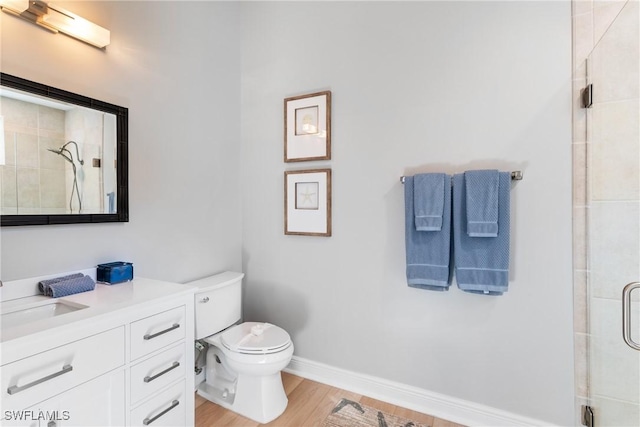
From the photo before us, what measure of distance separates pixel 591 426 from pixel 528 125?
1.47 meters

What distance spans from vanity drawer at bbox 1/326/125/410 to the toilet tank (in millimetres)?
636

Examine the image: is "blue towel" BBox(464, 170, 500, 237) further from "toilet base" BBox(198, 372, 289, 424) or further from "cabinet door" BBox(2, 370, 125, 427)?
"cabinet door" BBox(2, 370, 125, 427)

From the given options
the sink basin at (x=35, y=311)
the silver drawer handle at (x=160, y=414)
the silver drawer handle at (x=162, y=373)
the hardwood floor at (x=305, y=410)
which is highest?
the sink basin at (x=35, y=311)

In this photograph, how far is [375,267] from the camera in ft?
6.56

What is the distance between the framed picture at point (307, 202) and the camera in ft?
7.00

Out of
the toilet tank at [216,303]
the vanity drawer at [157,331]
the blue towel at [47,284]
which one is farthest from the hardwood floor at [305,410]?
the blue towel at [47,284]

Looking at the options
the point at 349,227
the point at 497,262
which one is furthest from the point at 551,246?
the point at 349,227

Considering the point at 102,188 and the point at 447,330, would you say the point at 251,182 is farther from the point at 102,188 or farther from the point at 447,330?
the point at 447,330

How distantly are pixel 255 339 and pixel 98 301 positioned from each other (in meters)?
0.84

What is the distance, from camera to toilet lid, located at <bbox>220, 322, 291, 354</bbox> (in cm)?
170

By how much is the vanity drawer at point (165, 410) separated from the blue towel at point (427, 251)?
130cm

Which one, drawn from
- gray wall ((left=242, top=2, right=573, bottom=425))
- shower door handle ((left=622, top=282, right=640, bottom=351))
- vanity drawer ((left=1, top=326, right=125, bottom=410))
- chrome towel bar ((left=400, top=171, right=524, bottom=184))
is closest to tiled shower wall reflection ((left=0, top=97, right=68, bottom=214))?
vanity drawer ((left=1, top=326, right=125, bottom=410))

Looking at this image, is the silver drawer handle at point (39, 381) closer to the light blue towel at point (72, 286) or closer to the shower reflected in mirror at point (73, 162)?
the light blue towel at point (72, 286)

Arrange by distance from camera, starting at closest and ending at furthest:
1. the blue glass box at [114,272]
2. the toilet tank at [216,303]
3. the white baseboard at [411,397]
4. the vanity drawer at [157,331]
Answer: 1. the vanity drawer at [157,331]
2. the blue glass box at [114,272]
3. the white baseboard at [411,397]
4. the toilet tank at [216,303]
